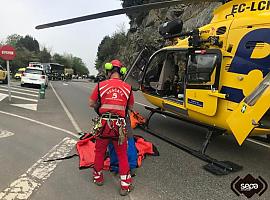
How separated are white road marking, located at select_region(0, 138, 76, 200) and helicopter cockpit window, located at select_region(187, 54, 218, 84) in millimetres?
2983

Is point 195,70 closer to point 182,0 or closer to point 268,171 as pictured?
point 182,0

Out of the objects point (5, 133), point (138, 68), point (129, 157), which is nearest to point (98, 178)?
point (129, 157)

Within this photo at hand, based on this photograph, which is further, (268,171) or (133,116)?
(133,116)

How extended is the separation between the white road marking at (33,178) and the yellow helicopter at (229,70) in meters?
2.79

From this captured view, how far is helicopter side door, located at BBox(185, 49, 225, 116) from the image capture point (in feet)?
20.2

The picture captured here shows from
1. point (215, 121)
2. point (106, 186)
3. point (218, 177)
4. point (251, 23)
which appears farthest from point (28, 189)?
point (251, 23)

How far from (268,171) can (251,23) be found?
264cm

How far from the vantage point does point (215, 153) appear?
6.64 metres

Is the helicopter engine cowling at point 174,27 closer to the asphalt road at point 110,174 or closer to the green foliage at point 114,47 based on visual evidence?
the asphalt road at point 110,174

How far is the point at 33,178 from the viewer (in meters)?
4.96

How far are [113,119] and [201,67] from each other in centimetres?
271

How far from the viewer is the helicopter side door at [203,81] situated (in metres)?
6.16
